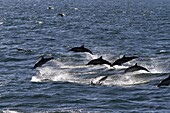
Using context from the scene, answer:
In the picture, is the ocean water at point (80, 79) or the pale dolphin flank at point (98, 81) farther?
the pale dolphin flank at point (98, 81)

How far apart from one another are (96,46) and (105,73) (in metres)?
17.3

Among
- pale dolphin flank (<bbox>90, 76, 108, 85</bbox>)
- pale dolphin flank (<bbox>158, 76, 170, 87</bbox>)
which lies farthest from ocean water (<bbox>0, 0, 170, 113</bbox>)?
pale dolphin flank (<bbox>158, 76, 170, 87</bbox>)

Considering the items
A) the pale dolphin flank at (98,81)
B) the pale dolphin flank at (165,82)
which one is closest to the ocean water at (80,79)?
the pale dolphin flank at (98,81)

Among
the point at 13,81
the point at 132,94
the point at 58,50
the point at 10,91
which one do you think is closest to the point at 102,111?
the point at 132,94

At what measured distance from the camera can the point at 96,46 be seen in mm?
53625

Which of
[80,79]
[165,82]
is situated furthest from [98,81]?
[165,82]

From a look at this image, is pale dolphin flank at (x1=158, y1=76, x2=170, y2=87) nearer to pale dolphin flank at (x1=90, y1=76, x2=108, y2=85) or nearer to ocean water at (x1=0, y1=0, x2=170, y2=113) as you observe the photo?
ocean water at (x1=0, y1=0, x2=170, y2=113)

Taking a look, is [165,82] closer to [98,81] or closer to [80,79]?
[98,81]

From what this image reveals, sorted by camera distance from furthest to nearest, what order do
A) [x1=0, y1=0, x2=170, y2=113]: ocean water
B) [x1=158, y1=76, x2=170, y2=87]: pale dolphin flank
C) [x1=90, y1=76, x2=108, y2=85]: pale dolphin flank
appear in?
[x1=90, y1=76, x2=108, y2=85]: pale dolphin flank
[x1=158, y1=76, x2=170, y2=87]: pale dolphin flank
[x1=0, y1=0, x2=170, y2=113]: ocean water

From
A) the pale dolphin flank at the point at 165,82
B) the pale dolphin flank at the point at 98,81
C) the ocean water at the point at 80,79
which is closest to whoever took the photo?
the ocean water at the point at 80,79

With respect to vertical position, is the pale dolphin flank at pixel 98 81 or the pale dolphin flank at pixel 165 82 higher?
the pale dolphin flank at pixel 98 81

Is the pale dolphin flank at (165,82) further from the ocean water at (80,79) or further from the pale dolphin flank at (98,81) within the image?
the pale dolphin flank at (98,81)

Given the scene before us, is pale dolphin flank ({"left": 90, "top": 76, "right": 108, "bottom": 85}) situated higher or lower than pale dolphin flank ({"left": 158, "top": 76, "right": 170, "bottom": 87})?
higher

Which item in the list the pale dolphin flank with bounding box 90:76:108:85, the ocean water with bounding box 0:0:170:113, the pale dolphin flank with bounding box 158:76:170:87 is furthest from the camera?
Answer: the pale dolphin flank with bounding box 90:76:108:85
